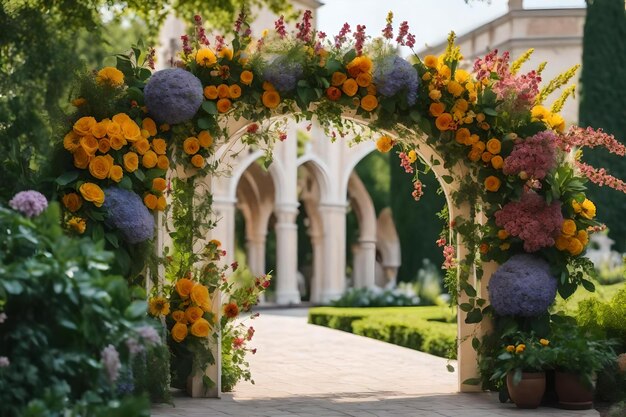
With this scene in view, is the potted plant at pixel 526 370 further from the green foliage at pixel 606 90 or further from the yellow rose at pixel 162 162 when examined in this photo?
the green foliage at pixel 606 90

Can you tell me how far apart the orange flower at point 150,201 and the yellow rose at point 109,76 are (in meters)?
0.93

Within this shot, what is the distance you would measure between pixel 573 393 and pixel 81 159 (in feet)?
14.1

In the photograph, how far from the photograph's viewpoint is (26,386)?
4.56m

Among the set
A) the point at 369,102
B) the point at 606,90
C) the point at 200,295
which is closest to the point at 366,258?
the point at 606,90

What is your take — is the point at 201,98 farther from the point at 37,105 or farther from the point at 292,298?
the point at 292,298

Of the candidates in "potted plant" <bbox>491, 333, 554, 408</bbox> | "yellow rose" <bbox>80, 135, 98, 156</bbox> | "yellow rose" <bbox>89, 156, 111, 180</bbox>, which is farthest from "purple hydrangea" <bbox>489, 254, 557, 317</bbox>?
"yellow rose" <bbox>80, 135, 98, 156</bbox>

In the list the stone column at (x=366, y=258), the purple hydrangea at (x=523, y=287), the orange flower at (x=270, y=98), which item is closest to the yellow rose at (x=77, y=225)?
the orange flower at (x=270, y=98)

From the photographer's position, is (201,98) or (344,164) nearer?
(201,98)

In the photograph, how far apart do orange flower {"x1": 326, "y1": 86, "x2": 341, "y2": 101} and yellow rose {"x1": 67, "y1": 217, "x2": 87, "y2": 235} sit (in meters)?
2.40

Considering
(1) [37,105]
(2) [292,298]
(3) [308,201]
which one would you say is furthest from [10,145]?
(3) [308,201]

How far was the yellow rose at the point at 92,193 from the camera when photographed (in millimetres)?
7133

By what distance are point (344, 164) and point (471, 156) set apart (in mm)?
17953

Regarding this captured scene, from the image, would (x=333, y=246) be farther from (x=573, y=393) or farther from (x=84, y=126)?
(x=84, y=126)

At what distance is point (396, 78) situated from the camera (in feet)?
26.9
